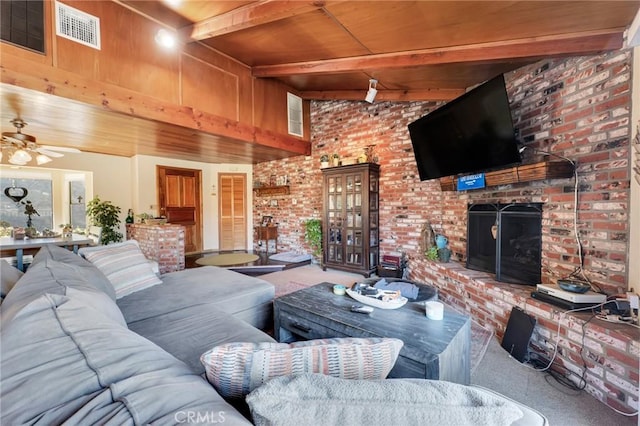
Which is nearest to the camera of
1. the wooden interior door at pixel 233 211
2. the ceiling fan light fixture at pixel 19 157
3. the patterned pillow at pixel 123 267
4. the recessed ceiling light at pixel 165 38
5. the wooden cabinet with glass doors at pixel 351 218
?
the patterned pillow at pixel 123 267

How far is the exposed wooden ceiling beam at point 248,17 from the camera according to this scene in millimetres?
2248

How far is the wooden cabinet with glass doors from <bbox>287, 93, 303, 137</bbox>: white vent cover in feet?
3.28

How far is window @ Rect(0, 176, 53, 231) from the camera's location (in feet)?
19.3

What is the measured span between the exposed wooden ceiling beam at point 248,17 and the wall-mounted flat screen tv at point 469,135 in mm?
1740

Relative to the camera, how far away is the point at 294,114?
5043 millimetres

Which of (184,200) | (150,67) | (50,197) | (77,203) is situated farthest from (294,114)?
(50,197)

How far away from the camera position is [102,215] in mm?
5422

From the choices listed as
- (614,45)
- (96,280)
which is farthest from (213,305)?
(614,45)

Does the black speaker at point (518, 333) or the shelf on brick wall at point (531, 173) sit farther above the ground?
the shelf on brick wall at point (531, 173)

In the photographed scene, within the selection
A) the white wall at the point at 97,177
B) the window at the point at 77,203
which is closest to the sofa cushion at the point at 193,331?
the white wall at the point at 97,177

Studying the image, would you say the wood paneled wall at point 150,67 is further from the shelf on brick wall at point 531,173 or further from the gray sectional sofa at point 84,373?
the shelf on brick wall at point 531,173

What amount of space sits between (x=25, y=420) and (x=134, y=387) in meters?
0.20

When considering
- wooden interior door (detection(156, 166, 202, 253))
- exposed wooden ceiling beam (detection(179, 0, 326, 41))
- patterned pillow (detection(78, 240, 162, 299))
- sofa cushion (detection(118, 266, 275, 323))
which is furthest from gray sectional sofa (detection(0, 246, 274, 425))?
wooden interior door (detection(156, 166, 202, 253))

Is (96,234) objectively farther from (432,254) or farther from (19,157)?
(432,254)
